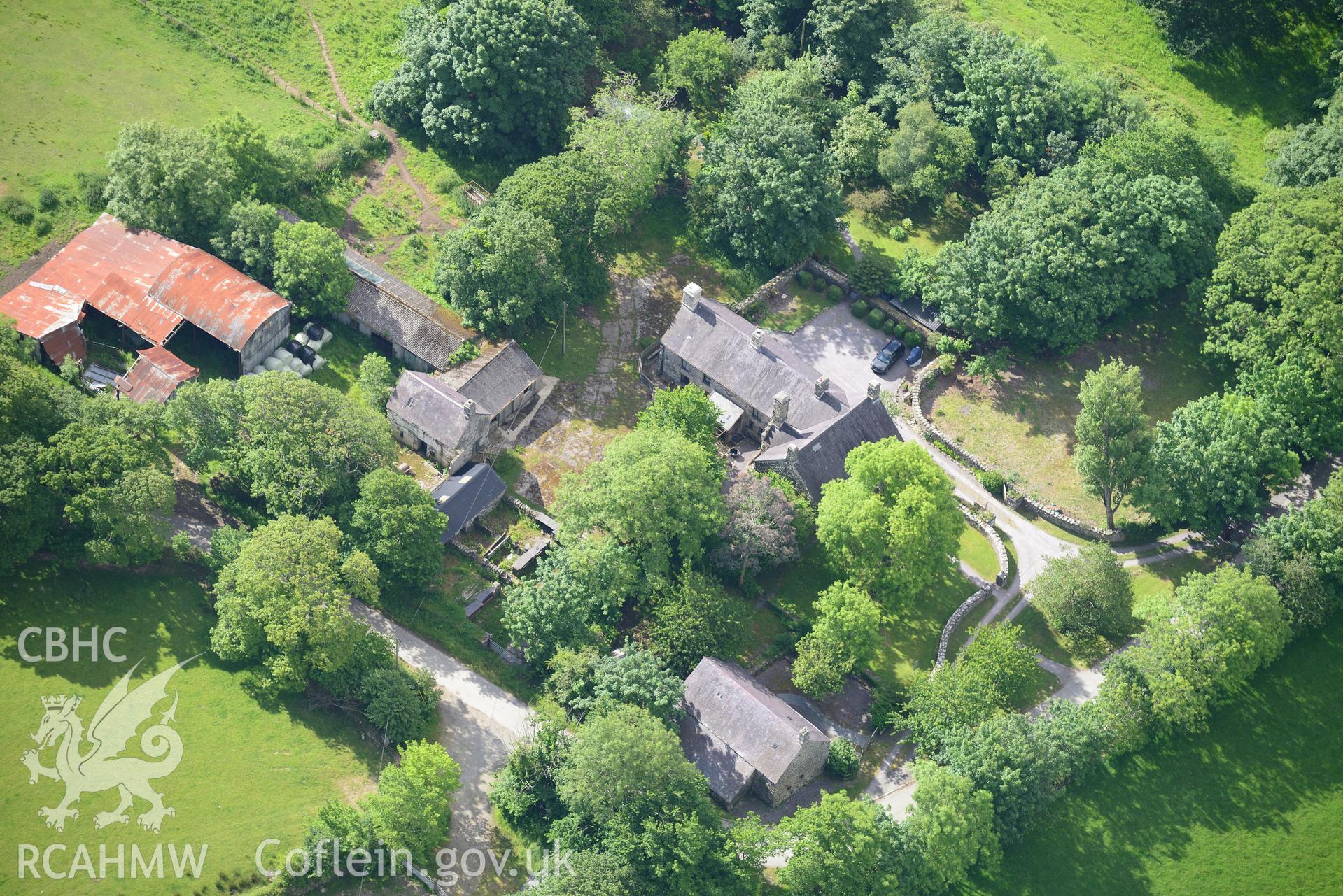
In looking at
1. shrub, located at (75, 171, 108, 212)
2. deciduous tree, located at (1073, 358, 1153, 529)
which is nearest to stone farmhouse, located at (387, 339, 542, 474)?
shrub, located at (75, 171, 108, 212)

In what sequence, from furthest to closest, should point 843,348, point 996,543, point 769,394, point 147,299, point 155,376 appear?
point 843,348
point 769,394
point 996,543
point 147,299
point 155,376

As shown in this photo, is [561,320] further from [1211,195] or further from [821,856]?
[1211,195]

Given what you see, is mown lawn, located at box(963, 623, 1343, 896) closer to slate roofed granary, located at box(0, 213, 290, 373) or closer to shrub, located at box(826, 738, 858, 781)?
shrub, located at box(826, 738, 858, 781)

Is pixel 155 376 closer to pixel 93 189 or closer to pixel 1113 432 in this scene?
pixel 93 189

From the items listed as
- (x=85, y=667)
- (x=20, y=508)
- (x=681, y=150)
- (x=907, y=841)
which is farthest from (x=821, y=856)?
(x=681, y=150)

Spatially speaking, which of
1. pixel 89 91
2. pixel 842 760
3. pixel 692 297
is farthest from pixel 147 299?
pixel 842 760

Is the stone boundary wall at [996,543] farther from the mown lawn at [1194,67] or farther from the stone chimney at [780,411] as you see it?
the mown lawn at [1194,67]
